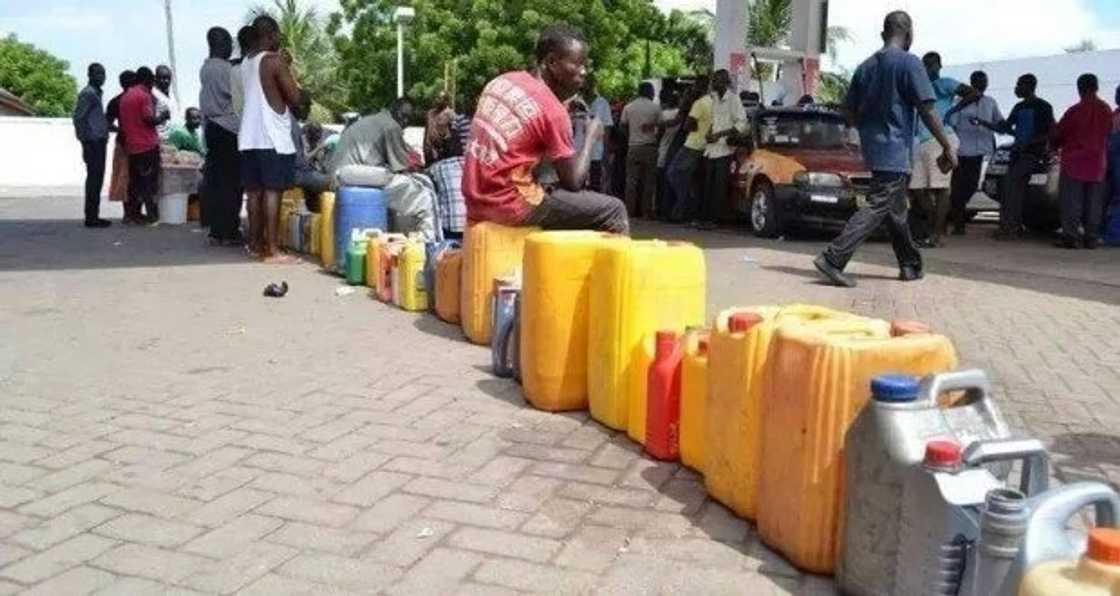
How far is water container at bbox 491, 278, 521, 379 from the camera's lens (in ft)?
16.4

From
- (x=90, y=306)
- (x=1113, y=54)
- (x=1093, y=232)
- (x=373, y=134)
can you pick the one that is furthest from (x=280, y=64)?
(x=1113, y=54)

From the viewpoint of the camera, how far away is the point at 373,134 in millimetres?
9227

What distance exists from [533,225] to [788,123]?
762cm

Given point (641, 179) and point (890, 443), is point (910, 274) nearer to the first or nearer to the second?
point (890, 443)

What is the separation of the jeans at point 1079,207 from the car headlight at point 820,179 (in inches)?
99.4

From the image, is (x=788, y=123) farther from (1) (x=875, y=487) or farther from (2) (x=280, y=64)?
(1) (x=875, y=487)

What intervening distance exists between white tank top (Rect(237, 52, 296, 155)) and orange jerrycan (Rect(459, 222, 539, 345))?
3.32m

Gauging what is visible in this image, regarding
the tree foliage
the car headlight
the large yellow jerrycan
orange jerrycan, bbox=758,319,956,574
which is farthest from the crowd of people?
the tree foliage

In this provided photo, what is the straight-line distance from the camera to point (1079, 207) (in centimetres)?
1135

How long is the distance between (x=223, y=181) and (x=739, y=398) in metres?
7.99

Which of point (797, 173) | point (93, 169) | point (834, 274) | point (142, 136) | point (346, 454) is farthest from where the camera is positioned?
point (93, 169)

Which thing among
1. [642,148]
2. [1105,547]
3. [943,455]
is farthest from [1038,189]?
[1105,547]

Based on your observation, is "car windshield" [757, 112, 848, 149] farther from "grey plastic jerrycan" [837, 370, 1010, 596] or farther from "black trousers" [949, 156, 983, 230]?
"grey plastic jerrycan" [837, 370, 1010, 596]

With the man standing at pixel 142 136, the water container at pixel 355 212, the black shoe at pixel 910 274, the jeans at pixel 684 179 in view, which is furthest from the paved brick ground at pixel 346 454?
the jeans at pixel 684 179
